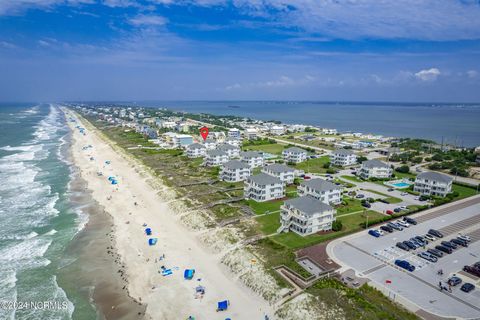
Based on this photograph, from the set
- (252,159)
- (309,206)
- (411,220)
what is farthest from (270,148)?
(309,206)

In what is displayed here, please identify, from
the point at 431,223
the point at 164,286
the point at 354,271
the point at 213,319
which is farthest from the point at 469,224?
the point at 164,286

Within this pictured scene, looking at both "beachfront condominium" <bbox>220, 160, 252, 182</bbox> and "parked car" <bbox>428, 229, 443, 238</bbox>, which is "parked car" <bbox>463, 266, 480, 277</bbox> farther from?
"beachfront condominium" <bbox>220, 160, 252, 182</bbox>

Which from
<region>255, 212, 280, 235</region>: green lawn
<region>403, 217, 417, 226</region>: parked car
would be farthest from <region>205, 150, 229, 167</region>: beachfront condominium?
<region>403, 217, 417, 226</region>: parked car

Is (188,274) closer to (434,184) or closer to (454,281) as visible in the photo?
(454,281)

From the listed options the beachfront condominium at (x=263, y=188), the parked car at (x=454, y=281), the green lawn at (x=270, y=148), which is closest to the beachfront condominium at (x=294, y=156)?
the green lawn at (x=270, y=148)

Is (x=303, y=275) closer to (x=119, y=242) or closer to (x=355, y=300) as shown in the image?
(x=355, y=300)
